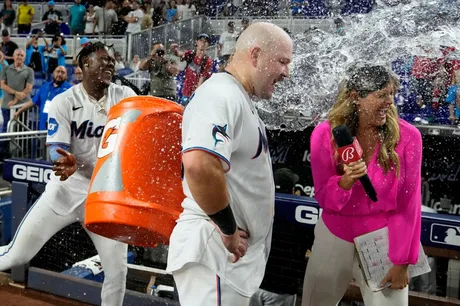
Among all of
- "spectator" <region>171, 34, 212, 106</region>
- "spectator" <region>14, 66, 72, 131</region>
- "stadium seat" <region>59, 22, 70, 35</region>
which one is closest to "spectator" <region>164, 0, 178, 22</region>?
"spectator" <region>14, 66, 72, 131</region>

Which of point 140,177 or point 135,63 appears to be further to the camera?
point 135,63

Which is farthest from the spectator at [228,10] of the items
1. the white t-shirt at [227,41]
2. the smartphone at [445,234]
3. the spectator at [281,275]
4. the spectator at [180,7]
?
the smartphone at [445,234]

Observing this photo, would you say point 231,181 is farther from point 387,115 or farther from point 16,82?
point 16,82

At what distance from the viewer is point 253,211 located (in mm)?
2275

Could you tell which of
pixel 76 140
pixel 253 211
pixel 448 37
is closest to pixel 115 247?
pixel 76 140

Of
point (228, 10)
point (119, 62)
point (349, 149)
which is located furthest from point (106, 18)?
point (349, 149)

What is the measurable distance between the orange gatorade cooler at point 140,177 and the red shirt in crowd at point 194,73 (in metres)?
3.38

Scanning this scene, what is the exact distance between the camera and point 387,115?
2.59 meters

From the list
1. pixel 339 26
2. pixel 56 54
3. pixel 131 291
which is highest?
pixel 339 26

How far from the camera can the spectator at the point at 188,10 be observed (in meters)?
10.1

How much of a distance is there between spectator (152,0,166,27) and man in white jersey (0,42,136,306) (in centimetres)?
745

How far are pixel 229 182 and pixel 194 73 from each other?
4.25m

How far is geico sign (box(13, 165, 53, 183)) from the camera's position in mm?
4344

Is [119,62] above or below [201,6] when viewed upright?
below
